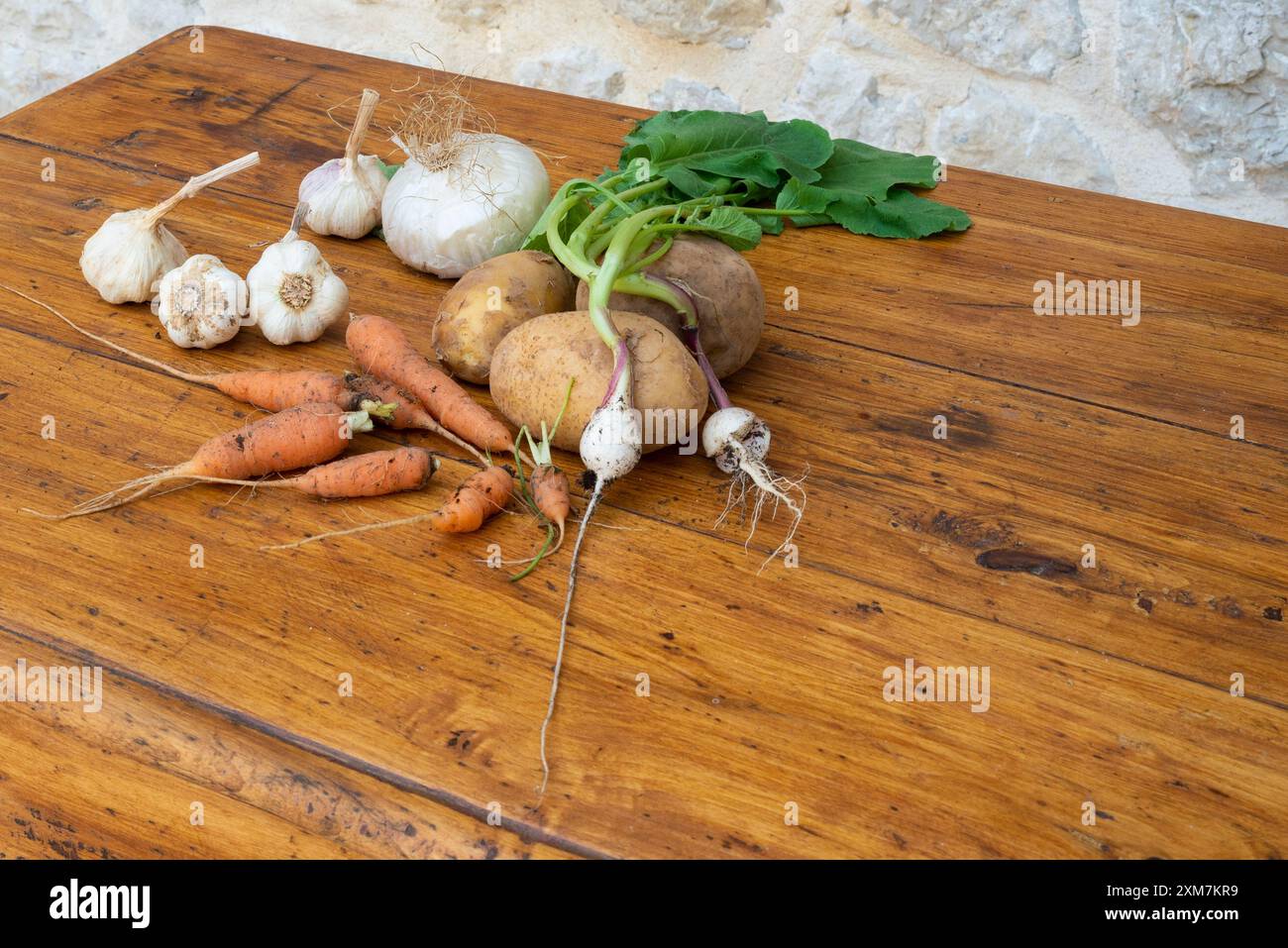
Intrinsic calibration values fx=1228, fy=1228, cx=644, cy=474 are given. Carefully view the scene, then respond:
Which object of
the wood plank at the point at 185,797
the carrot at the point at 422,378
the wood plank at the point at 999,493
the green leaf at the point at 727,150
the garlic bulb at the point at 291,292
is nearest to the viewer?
the wood plank at the point at 185,797

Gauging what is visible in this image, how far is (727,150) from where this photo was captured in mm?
1441

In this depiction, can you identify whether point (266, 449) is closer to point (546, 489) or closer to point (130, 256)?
point (546, 489)

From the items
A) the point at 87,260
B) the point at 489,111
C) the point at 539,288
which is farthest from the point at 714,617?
the point at 489,111

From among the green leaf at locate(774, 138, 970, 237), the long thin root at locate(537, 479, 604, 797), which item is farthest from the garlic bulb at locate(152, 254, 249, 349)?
the green leaf at locate(774, 138, 970, 237)

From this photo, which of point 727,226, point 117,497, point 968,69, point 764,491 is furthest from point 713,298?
point 968,69

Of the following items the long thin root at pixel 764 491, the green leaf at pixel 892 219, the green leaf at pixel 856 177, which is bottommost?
the long thin root at pixel 764 491

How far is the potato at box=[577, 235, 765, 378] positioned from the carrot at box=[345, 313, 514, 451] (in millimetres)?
143

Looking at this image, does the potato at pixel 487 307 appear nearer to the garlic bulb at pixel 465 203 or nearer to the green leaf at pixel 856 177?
the garlic bulb at pixel 465 203

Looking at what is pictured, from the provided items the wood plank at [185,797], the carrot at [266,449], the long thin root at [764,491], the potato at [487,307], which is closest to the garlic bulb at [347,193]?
the potato at [487,307]

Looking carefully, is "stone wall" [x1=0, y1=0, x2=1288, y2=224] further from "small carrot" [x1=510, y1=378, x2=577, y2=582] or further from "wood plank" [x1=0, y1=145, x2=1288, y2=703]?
"small carrot" [x1=510, y1=378, x2=577, y2=582]

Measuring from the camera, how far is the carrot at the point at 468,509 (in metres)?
0.99

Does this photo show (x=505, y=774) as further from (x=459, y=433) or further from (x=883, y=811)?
(x=459, y=433)

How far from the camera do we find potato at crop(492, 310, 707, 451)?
1043 millimetres

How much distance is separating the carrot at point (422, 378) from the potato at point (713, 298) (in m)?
0.14
